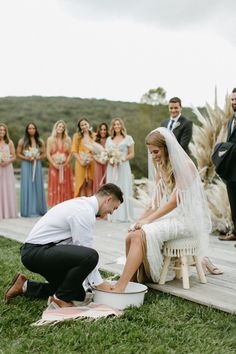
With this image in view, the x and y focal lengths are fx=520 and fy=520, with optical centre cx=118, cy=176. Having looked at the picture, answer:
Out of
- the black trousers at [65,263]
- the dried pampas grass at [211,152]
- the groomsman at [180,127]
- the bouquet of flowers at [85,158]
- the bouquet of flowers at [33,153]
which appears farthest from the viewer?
the bouquet of flowers at [33,153]

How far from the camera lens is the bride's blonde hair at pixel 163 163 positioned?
183 inches

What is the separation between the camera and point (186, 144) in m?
7.60

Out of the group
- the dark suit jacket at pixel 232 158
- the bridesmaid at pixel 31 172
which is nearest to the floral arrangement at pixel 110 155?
the bridesmaid at pixel 31 172

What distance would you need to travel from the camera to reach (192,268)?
5.37 m

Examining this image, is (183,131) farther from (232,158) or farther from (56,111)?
(56,111)

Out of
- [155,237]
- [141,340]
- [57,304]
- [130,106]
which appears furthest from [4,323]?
[130,106]

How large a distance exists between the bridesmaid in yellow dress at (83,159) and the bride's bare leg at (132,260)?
5.34 m

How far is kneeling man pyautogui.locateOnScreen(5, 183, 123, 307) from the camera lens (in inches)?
157

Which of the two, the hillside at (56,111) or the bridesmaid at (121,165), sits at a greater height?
the hillside at (56,111)

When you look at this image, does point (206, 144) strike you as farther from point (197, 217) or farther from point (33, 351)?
point (33, 351)

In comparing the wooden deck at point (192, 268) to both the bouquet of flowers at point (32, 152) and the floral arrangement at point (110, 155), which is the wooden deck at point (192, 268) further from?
the bouquet of flowers at point (32, 152)

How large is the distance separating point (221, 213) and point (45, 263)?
4.30 m

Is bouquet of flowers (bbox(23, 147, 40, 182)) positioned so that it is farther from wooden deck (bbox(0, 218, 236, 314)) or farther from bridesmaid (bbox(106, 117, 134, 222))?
bridesmaid (bbox(106, 117, 134, 222))

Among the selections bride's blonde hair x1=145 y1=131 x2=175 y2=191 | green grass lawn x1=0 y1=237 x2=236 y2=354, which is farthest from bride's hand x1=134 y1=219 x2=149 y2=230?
green grass lawn x1=0 y1=237 x2=236 y2=354
